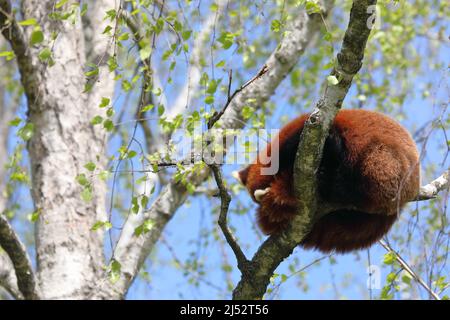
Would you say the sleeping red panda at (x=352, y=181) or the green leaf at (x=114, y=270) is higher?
the sleeping red panda at (x=352, y=181)

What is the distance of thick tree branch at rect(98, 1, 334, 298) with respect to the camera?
213 inches

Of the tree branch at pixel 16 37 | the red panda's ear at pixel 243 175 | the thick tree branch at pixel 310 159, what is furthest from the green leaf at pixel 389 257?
the tree branch at pixel 16 37

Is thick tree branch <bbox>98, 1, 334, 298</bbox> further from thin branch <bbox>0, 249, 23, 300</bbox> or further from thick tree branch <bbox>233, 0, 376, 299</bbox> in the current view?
thick tree branch <bbox>233, 0, 376, 299</bbox>

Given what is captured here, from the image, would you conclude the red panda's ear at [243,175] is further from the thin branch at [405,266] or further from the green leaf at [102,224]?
the green leaf at [102,224]

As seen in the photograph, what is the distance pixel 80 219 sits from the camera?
5398 millimetres

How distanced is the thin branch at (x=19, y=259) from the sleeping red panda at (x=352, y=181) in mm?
1716

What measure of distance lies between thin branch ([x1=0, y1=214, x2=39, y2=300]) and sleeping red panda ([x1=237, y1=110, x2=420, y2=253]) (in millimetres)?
1716

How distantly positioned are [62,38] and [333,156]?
307cm

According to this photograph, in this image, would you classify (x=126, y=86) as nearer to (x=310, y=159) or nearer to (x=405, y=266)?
(x=310, y=159)

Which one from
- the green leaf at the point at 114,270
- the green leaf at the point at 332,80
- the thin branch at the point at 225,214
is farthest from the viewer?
the green leaf at the point at 114,270

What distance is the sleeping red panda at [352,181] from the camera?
3853mm

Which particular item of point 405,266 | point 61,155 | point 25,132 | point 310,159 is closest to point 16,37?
point 61,155

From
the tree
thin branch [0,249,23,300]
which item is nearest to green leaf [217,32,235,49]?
the tree

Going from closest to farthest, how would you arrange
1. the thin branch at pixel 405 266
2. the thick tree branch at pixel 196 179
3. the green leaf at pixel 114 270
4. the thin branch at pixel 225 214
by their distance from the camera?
the thin branch at pixel 225 214 < the thin branch at pixel 405 266 < the green leaf at pixel 114 270 < the thick tree branch at pixel 196 179
